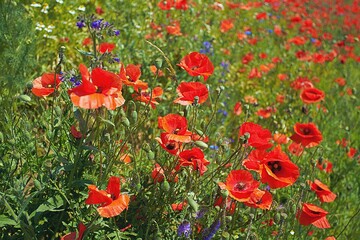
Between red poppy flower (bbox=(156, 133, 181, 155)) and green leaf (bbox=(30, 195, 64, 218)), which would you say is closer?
green leaf (bbox=(30, 195, 64, 218))

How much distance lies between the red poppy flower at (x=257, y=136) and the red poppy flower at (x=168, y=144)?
0.25 meters

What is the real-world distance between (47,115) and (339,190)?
207 centimetres

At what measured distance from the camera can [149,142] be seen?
300cm

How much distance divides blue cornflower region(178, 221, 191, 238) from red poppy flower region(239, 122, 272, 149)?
0.36 m

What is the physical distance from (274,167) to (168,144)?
0.40m

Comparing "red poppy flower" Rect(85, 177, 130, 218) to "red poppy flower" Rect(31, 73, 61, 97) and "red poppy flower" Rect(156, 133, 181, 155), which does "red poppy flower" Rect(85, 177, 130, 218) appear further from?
"red poppy flower" Rect(31, 73, 61, 97)

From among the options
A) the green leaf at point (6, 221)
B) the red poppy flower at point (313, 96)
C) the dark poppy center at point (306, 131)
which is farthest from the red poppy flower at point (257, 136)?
the red poppy flower at point (313, 96)

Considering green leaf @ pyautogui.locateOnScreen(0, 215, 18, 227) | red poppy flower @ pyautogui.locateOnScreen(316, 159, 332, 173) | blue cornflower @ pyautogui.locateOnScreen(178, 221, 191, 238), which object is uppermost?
green leaf @ pyautogui.locateOnScreen(0, 215, 18, 227)

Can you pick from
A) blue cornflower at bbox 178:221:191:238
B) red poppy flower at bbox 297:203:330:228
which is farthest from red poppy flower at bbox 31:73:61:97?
red poppy flower at bbox 297:203:330:228

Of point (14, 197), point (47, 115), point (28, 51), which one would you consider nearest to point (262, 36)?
point (28, 51)

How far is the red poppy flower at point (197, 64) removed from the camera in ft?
6.86

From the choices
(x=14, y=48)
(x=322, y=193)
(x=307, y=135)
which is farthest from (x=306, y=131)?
(x=14, y=48)

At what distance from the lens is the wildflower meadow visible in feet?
5.92

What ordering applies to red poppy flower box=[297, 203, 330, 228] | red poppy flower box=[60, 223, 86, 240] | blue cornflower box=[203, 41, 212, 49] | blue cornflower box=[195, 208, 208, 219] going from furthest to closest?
blue cornflower box=[203, 41, 212, 49]
red poppy flower box=[297, 203, 330, 228]
blue cornflower box=[195, 208, 208, 219]
red poppy flower box=[60, 223, 86, 240]
